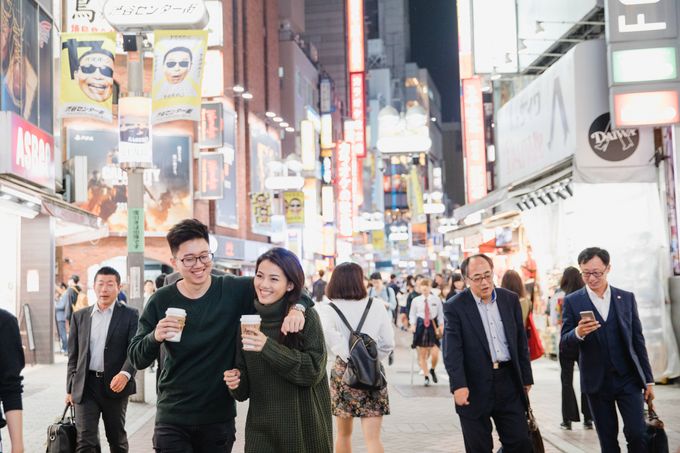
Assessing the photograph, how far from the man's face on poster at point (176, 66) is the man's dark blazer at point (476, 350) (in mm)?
9480

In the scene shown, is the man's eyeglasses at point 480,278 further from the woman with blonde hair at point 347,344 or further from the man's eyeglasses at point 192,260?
the man's eyeglasses at point 192,260

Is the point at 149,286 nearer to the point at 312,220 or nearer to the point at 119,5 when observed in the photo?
the point at 119,5

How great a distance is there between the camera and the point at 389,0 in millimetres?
135750

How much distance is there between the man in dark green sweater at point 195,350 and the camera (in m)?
4.80

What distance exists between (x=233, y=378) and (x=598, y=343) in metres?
3.33

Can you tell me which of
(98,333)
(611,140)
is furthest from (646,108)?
(98,333)

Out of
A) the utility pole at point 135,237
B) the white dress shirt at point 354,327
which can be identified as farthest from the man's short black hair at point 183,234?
the utility pole at point 135,237

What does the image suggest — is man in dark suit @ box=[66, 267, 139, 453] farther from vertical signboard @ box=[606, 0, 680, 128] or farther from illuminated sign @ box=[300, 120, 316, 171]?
illuminated sign @ box=[300, 120, 316, 171]

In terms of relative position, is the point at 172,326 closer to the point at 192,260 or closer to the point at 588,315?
the point at 192,260

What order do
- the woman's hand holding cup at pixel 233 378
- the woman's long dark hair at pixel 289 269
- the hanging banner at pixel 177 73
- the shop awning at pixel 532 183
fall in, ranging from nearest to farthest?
the woman's hand holding cup at pixel 233 378
the woman's long dark hair at pixel 289 269
the hanging banner at pixel 177 73
the shop awning at pixel 532 183

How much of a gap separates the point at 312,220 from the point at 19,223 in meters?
35.6

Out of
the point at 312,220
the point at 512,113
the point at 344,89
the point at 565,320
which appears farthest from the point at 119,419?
the point at 344,89

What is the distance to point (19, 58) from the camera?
59.0 ft

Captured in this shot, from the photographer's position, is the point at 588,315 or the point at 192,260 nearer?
the point at 192,260
